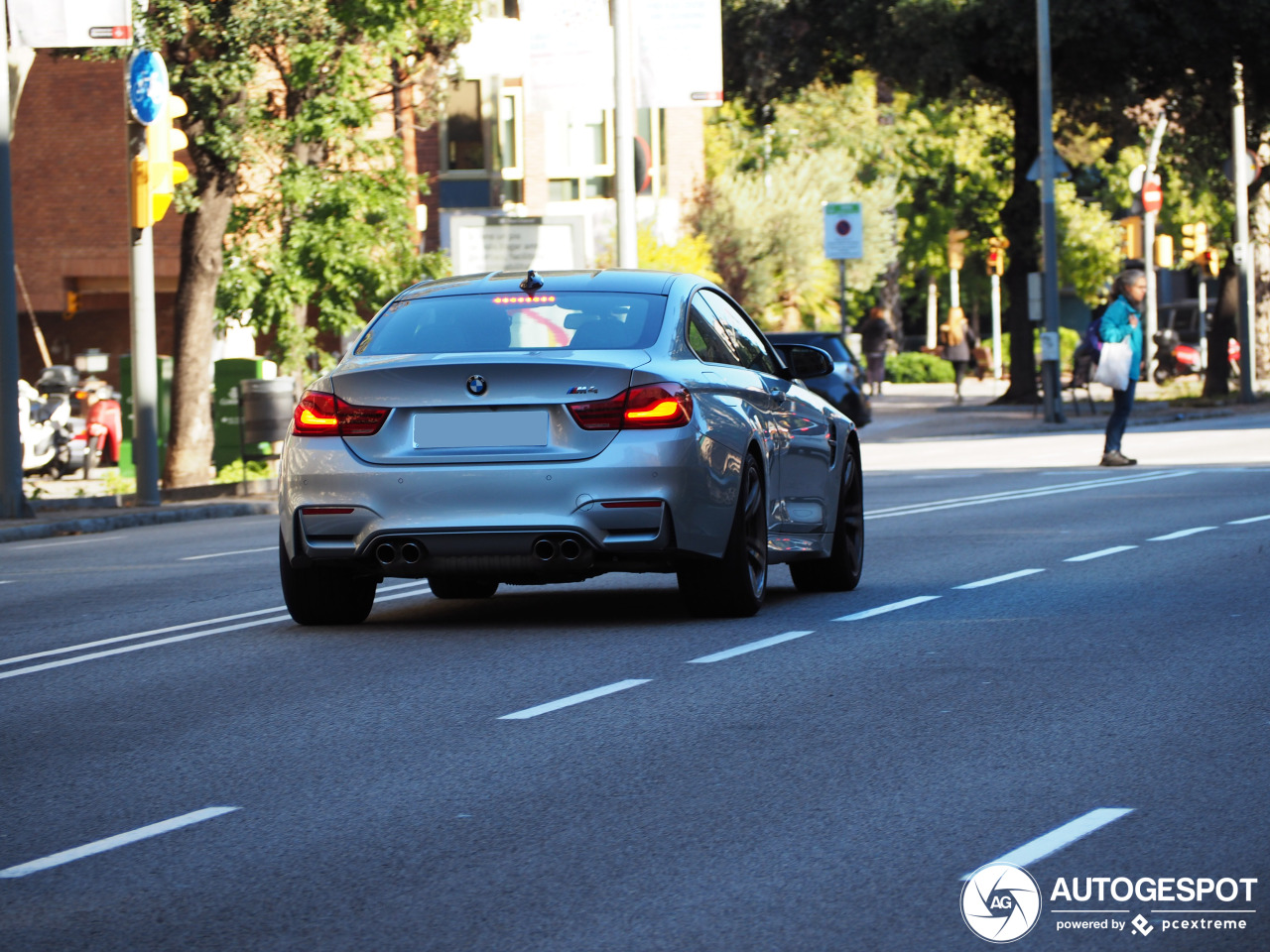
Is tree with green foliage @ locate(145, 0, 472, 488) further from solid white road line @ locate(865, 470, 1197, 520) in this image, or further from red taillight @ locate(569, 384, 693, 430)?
red taillight @ locate(569, 384, 693, 430)

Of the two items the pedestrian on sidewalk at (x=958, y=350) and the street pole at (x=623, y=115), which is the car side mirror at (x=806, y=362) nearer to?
the street pole at (x=623, y=115)

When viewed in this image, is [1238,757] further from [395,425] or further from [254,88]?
[254,88]

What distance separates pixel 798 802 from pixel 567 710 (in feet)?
5.64

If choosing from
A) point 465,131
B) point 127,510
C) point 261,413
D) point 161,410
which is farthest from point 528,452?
point 465,131

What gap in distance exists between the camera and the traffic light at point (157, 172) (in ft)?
66.6

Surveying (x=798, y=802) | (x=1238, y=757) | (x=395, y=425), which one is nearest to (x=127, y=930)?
(x=798, y=802)

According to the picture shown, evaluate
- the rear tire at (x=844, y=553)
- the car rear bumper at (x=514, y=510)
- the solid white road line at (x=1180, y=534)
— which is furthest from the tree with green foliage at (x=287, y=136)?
the car rear bumper at (x=514, y=510)

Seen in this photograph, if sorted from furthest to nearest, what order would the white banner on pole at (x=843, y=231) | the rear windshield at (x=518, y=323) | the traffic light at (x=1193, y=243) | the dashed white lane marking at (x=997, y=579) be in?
the traffic light at (x=1193, y=243) < the white banner on pole at (x=843, y=231) < the dashed white lane marking at (x=997, y=579) < the rear windshield at (x=518, y=323)

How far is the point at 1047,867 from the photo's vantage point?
17.3 feet

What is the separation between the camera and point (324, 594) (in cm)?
1007

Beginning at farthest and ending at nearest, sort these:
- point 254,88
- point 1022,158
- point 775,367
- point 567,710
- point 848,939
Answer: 1. point 1022,158
2. point 254,88
3. point 775,367
4. point 567,710
5. point 848,939

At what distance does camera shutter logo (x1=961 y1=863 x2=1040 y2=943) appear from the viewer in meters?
4.79

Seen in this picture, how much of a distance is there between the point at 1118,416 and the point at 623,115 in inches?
321

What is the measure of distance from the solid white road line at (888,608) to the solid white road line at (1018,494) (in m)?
5.81
